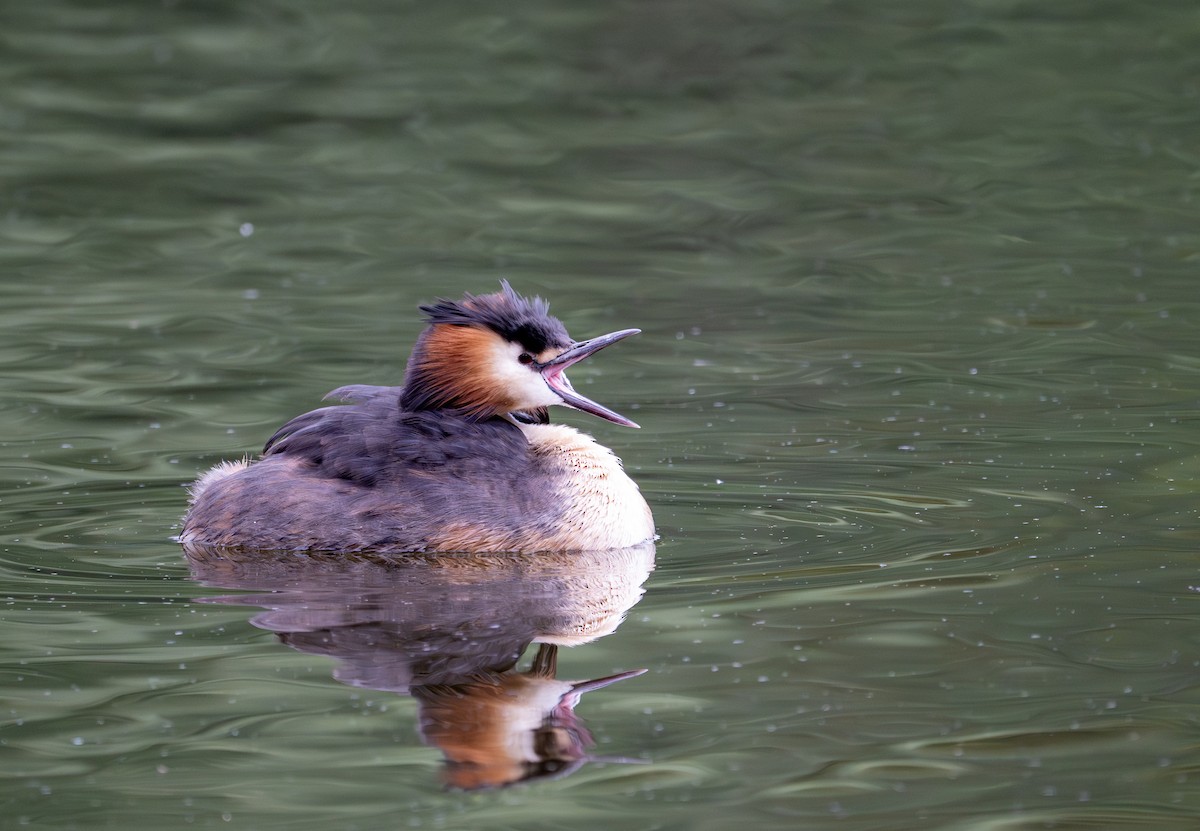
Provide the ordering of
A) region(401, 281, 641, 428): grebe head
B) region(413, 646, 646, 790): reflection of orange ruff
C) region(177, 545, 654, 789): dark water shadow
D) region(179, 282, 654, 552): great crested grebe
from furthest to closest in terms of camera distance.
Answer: region(401, 281, 641, 428): grebe head → region(179, 282, 654, 552): great crested grebe → region(177, 545, 654, 789): dark water shadow → region(413, 646, 646, 790): reflection of orange ruff

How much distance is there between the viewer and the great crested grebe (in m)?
7.30

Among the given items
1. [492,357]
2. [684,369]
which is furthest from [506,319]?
[684,369]

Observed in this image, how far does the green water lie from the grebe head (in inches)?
31.6

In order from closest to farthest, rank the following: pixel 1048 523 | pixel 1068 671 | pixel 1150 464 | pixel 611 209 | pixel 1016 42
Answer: pixel 1068 671 < pixel 1048 523 < pixel 1150 464 < pixel 611 209 < pixel 1016 42

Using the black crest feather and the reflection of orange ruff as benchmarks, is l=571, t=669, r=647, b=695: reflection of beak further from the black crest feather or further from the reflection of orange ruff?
the black crest feather

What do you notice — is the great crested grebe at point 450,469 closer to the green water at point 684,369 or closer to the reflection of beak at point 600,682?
the green water at point 684,369

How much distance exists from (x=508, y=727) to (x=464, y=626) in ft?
3.06

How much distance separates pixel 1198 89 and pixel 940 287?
567cm

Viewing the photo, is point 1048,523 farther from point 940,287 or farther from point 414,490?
point 940,287

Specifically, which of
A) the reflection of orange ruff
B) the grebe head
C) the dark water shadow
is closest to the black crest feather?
the grebe head

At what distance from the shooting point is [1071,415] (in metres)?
9.15


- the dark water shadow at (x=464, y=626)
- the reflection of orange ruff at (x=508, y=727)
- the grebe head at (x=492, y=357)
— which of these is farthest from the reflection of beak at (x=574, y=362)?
the reflection of orange ruff at (x=508, y=727)

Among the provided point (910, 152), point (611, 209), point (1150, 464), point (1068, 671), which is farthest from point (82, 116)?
point (1068, 671)

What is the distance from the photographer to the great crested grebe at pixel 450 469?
730cm
